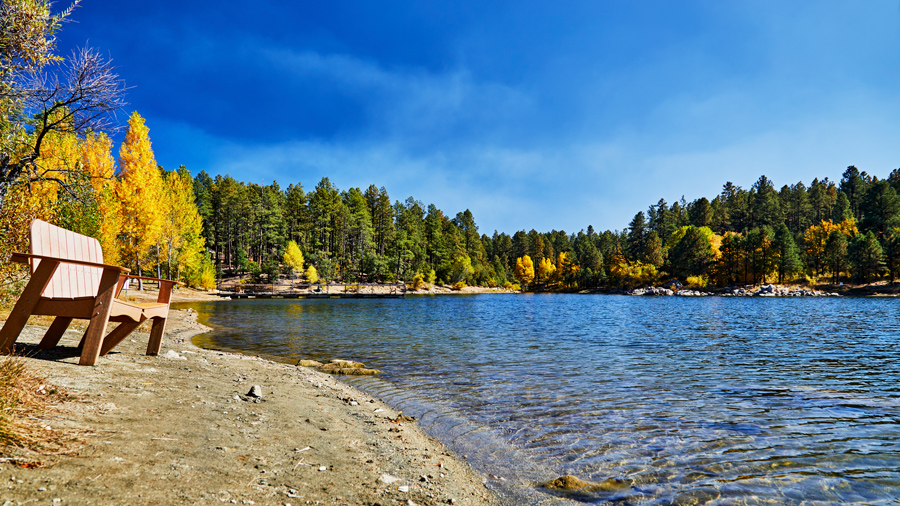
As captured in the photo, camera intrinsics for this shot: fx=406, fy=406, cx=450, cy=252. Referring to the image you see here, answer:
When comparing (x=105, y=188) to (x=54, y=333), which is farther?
(x=105, y=188)

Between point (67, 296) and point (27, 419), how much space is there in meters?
3.14

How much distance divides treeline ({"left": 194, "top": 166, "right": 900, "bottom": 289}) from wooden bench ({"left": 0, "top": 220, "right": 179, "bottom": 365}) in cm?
5547

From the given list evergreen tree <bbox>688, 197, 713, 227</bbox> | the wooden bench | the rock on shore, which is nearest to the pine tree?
the rock on shore

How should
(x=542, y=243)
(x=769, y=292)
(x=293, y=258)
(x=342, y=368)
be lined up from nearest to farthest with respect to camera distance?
(x=342, y=368)
(x=293, y=258)
(x=769, y=292)
(x=542, y=243)

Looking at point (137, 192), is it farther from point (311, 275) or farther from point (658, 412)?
point (311, 275)

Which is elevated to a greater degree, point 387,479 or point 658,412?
point 387,479

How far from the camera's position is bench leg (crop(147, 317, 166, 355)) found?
6484 millimetres

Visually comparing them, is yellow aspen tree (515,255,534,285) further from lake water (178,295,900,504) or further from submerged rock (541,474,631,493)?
submerged rock (541,474,631,493)

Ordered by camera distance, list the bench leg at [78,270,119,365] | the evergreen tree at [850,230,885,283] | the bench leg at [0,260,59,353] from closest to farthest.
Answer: the bench leg at [0,260,59,353] < the bench leg at [78,270,119,365] < the evergreen tree at [850,230,885,283]

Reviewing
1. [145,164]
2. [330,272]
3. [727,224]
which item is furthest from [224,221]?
[727,224]

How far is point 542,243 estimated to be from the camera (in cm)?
11669

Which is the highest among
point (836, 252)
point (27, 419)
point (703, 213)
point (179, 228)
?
point (703, 213)

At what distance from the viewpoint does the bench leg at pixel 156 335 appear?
6484 mm

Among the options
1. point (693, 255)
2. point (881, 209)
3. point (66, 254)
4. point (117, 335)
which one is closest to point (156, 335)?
point (117, 335)
